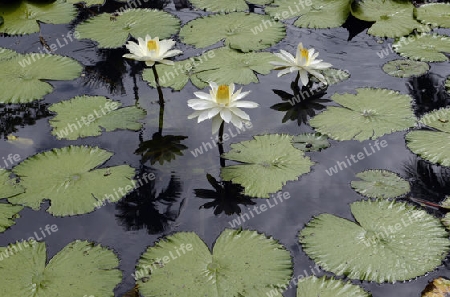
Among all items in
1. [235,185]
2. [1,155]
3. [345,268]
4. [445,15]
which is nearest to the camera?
[345,268]

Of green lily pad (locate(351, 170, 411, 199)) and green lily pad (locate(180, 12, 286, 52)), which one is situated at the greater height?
green lily pad (locate(180, 12, 286, 52))

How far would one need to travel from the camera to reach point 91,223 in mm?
3066

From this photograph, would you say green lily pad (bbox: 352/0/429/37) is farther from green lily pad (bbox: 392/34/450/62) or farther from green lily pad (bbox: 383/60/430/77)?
green lily pad (bbox: 383/60/430/77)

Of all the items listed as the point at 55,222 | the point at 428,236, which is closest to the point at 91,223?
the point at 55,222

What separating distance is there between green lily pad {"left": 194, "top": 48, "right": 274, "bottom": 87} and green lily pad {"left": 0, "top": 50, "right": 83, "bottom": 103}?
0.99 metres

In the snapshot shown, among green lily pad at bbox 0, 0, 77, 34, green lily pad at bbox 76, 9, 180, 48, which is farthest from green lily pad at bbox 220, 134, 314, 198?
green lily pad at bbox 0, 0, 77, 34

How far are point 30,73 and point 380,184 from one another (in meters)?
2.70

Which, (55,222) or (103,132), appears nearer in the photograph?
(55,222)

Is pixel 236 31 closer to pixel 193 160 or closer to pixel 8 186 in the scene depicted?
pixel 193 160

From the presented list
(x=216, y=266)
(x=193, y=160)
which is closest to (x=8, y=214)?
(x=193, y=160)

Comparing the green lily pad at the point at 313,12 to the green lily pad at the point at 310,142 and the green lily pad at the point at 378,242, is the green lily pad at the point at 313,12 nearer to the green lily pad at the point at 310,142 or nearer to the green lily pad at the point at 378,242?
the green lily pad at the point at 310,142

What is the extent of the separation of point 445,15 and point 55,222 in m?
3.77

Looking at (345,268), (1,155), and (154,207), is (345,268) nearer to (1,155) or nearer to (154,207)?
(154,207)

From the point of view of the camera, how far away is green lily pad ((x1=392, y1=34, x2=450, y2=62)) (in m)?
4.41
